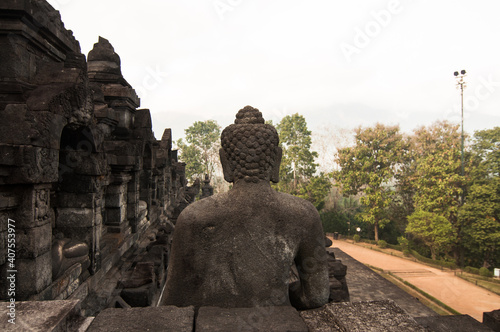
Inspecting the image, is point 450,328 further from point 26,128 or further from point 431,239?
point 431,239

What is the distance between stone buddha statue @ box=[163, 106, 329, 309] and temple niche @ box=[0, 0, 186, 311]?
1922 millimetres

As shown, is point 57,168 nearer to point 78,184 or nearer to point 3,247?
point 3,247

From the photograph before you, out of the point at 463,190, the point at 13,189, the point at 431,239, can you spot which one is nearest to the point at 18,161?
the point at 13,189

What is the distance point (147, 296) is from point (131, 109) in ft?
15.2

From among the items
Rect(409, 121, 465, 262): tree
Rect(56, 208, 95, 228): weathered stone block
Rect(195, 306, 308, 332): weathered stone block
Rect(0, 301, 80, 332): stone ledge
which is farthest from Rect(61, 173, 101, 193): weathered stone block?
Rect(409, 121, 465, 262): tree

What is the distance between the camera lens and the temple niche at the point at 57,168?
2.98 m

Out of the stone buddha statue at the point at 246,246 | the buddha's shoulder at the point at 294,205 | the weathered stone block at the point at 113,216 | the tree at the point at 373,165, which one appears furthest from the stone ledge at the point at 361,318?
the tree at the point at 373,165

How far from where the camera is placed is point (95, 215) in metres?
4.45

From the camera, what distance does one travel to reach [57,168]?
130 inches

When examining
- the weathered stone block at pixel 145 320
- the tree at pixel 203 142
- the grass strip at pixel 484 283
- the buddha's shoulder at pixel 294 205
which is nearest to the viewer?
the weathered stone block at pixel 145 320

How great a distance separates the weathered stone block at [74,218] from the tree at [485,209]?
83.1ft

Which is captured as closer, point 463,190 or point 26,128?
point 26,128

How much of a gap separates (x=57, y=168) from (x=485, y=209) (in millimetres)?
26831

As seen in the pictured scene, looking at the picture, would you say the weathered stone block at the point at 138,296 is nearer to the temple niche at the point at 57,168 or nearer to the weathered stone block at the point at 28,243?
the temple niche at the point at 57,168
